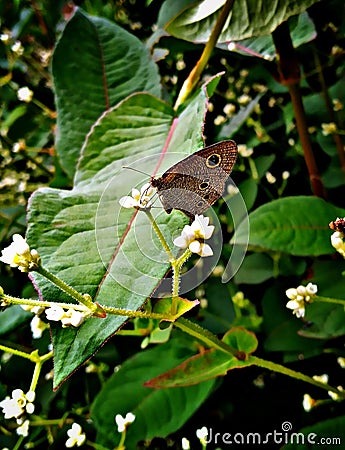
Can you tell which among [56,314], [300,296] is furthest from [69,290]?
[300,296]

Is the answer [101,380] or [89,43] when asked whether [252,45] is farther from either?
[101,380]

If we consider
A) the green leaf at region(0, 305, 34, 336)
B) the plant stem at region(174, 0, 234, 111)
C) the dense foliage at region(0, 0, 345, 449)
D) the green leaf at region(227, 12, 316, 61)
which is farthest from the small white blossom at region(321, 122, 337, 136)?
the green leaf at region(0, 305, 34, 336)

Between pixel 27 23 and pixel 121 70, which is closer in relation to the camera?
pixel 121 70

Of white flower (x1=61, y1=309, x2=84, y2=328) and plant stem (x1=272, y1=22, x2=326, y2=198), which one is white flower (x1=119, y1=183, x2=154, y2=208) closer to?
white flower (x1=61, y1=309, x2=84, y2=328)

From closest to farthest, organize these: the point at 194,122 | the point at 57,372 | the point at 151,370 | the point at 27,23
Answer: the point at 57,372, the point at 194,122, the point at 151,370, the point at 27,23

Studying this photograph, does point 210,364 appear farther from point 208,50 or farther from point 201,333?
point 208,50

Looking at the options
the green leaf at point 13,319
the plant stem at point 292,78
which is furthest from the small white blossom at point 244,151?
the green leaf at point 13,319

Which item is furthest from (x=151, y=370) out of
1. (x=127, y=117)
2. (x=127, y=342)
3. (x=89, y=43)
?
(x=89, y=43)
